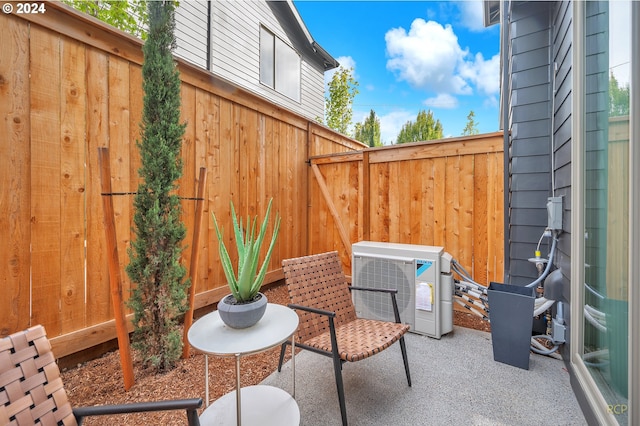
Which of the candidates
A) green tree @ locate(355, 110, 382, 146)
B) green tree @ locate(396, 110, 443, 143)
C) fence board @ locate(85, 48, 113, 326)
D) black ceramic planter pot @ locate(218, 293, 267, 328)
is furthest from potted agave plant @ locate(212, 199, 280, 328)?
green tree @ locate(396, 110, 443, 143)

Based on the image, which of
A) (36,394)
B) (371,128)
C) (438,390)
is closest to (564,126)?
(438,390)

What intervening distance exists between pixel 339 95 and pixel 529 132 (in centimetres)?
657

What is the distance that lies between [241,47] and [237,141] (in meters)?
2.84

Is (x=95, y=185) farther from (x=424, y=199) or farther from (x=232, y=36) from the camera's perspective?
(x=232, y=36)

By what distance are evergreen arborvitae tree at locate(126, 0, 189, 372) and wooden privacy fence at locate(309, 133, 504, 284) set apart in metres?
2.50

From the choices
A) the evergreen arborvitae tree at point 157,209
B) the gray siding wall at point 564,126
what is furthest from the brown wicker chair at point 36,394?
the gray siding wall at point 564,126

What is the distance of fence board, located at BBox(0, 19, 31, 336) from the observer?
177 centimetres

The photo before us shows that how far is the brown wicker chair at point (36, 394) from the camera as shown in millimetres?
848

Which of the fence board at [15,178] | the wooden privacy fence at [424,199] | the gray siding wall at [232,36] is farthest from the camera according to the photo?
the gray siding wall at [232,36]

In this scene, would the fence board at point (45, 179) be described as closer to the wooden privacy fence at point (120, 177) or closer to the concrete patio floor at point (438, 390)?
the wooden privacy fence at point (120, 177)

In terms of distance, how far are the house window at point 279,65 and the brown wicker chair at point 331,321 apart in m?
4.83

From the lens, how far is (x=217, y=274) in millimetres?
3188

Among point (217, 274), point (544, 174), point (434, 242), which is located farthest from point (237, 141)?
point (544, 174)

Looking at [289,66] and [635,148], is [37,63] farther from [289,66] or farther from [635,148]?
[289,66]
